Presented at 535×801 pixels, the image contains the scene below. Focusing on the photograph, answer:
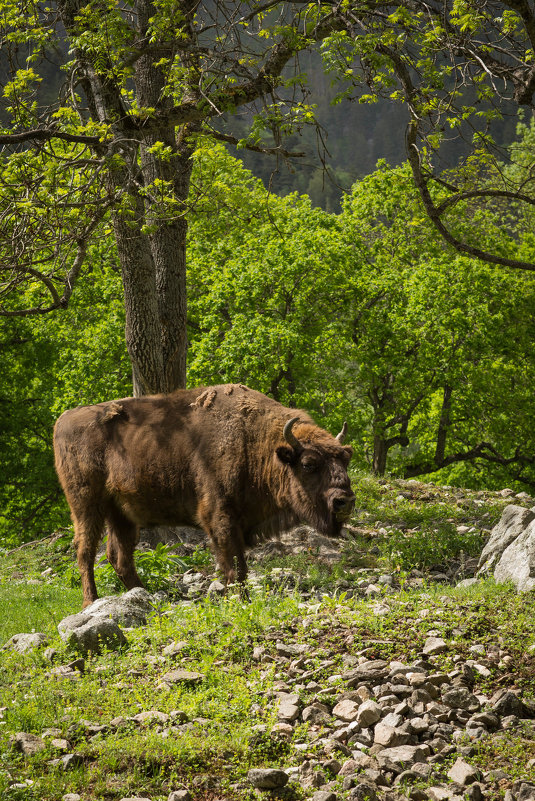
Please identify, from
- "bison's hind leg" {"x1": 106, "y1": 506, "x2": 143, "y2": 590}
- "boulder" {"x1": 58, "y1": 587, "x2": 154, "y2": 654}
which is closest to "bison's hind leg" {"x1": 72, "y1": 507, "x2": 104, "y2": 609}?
"bison's hind leg" {"x1": 106, "y1": 506, "x2": 143, "y2": 590}

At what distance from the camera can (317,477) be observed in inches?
321

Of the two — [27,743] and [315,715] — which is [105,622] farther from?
[315,715]

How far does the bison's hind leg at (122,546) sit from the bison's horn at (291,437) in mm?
2336

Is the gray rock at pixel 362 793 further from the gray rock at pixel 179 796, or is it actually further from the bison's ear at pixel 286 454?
the bison's ear at pixel 286 454

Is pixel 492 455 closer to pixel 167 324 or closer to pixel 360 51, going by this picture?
pixel 167 324

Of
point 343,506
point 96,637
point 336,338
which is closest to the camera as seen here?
point 96,637

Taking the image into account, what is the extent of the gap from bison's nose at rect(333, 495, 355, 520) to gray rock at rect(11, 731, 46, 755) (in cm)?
413

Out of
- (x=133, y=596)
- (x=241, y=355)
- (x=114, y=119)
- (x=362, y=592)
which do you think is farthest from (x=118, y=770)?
(x=241, y=355)

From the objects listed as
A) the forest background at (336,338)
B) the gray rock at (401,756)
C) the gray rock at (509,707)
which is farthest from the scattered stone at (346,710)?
the forest background at (336,338)

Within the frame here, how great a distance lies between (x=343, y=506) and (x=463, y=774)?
3942 mm

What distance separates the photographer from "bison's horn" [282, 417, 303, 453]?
26.5 ft

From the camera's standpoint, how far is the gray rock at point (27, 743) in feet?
14.0

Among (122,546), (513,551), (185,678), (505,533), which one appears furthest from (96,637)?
(505,533)

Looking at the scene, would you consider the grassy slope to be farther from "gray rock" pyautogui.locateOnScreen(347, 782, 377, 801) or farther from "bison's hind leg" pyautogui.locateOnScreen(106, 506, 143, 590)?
"bison's hind leg" pyautogui.locateOnScreen(106, 506, 143, 590)
